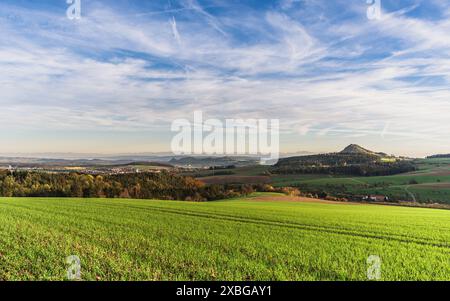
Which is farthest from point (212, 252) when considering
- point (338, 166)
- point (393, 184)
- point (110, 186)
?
point (338, 166)

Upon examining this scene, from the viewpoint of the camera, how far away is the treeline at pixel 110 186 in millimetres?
49688

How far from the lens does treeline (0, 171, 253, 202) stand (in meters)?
49.7

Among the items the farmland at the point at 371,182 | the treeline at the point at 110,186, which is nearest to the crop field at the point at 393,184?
the farmland at the point at 371,182

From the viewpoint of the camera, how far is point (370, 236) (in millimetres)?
13805

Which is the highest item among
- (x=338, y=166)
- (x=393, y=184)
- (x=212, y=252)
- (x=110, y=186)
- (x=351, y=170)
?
(x=212, y=252)

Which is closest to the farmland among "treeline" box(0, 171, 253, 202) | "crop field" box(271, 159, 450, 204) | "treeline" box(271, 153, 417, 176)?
"crop field" box(271, 159, 450, 204)

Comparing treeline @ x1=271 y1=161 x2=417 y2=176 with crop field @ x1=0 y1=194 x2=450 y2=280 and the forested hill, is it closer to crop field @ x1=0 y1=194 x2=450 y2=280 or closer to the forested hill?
the forested hill

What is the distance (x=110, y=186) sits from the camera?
5203cm

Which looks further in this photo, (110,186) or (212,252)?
(110,186)

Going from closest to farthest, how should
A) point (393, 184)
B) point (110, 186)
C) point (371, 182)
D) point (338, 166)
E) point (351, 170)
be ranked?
point (110, 186) < point (393, 184) < point (371, 182) < point (351, 170) < point (338, 166)

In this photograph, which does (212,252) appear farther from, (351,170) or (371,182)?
(351,170)
